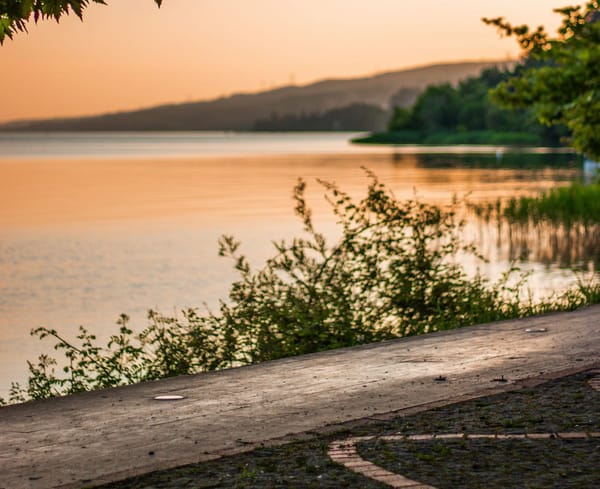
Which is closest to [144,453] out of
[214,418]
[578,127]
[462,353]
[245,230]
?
[214,418]

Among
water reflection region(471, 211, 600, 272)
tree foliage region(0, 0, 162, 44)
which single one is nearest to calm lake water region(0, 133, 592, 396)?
water reflection region(471, 211, 600, 272)

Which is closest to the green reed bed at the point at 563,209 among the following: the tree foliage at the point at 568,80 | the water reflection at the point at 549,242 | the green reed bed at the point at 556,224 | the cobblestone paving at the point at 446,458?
Result: the green reed bed at the point at 556,224

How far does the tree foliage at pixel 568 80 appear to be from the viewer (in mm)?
20359

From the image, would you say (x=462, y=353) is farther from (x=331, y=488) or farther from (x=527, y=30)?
(x=527, y=30)

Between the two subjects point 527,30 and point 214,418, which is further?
point 527,30

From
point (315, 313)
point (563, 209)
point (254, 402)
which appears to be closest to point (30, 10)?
point (254, 402)

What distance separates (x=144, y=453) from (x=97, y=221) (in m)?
36.6

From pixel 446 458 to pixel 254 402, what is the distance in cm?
198

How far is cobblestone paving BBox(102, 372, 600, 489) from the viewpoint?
559cm

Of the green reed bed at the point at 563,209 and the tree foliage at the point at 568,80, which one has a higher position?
the tree foliage at the point at 568,80

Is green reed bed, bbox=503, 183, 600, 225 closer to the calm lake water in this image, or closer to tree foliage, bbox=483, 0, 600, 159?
the calm lake water

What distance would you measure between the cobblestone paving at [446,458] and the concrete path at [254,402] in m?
0.23

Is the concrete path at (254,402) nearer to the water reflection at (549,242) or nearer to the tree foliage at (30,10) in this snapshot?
the tree foliage at (30,10)

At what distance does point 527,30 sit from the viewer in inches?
832
